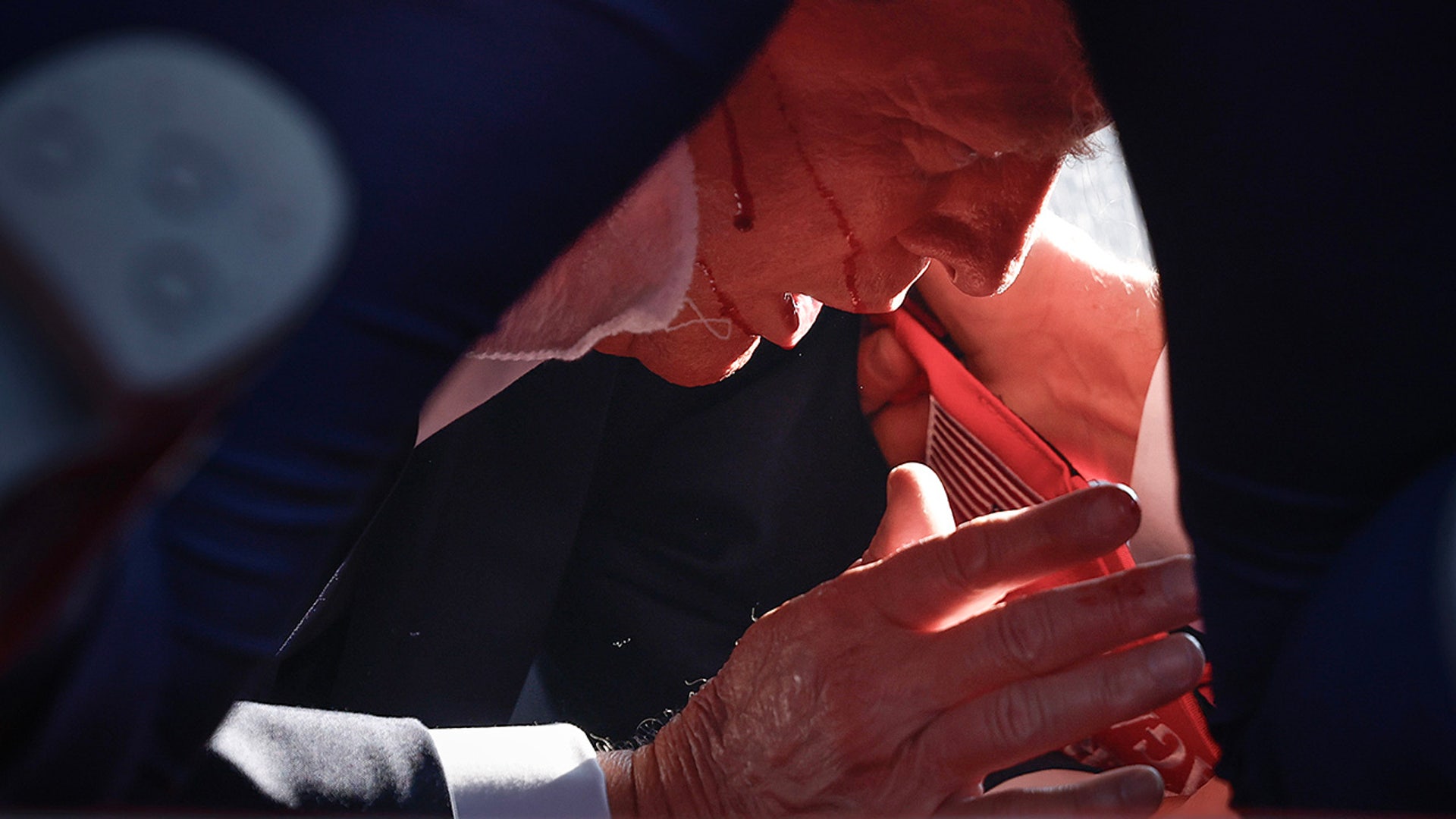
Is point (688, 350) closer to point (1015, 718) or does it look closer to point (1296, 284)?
point (1015, 718)

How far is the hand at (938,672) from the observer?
625 millimetres

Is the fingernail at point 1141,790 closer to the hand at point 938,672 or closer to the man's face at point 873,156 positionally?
the hand at point 938,672

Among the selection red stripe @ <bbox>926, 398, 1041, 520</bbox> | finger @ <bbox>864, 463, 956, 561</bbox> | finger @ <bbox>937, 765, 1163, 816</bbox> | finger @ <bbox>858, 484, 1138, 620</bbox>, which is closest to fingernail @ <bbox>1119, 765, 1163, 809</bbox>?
finger @ <bbox>937, 765, 1163, 816</bbox>

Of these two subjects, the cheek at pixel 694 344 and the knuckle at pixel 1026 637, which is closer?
the knuckle at pixel 1026 637

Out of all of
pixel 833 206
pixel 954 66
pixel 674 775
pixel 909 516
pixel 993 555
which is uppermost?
pixel 954 66

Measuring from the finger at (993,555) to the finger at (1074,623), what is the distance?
0.07ft

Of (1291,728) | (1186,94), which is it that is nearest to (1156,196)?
(1186,94)

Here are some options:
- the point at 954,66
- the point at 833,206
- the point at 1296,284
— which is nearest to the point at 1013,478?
the point at 833,206

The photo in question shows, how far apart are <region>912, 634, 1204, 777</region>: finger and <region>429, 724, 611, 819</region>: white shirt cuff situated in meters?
0.30

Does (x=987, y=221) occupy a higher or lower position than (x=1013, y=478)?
higher

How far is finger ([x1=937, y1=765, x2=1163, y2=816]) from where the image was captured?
59 cm

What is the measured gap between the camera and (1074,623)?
2.07 feet

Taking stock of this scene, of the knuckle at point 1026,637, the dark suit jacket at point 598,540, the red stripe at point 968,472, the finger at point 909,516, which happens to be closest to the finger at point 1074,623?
the knuckle at point 1026,637

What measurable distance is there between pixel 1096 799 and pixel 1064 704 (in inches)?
Answer: 2.2
